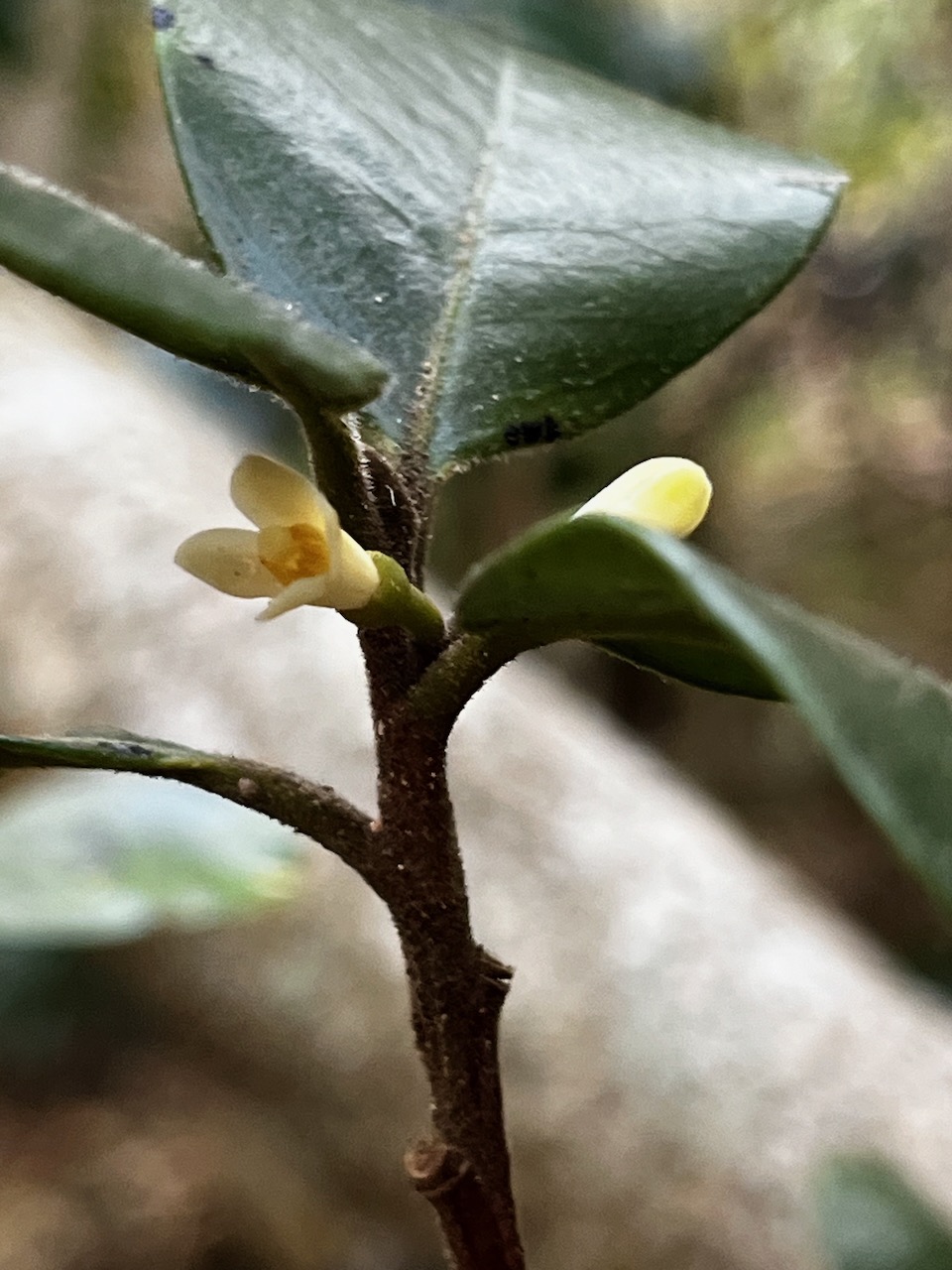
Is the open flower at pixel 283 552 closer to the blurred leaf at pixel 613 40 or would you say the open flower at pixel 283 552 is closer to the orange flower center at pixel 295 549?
the orange flower center at pixel 295 549

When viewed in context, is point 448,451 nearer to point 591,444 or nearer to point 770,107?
point 591,444

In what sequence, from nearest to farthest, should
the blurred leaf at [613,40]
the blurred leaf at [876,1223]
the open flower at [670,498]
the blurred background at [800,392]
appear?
the open flower at [670,498], the blurred leaf at [876,1223], the blurred leaf at [613,40], the blurred background at [800,392]

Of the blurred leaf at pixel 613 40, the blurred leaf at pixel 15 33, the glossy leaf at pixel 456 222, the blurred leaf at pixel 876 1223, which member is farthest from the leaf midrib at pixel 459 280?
the blurred leaf at pixel 15 33

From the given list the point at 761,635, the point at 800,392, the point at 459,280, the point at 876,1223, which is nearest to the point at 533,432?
the point at 459,280

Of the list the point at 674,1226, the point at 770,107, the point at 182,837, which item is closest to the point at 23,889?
the point at 182,837

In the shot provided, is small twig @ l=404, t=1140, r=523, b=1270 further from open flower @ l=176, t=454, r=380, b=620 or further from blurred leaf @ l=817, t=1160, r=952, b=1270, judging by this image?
blurred leaf @ l=817, t=1160, r=952, b=1270

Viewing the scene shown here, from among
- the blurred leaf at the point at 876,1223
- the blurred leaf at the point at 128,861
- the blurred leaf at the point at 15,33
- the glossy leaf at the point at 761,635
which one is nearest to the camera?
the glossy leaf at the point at 761,635
